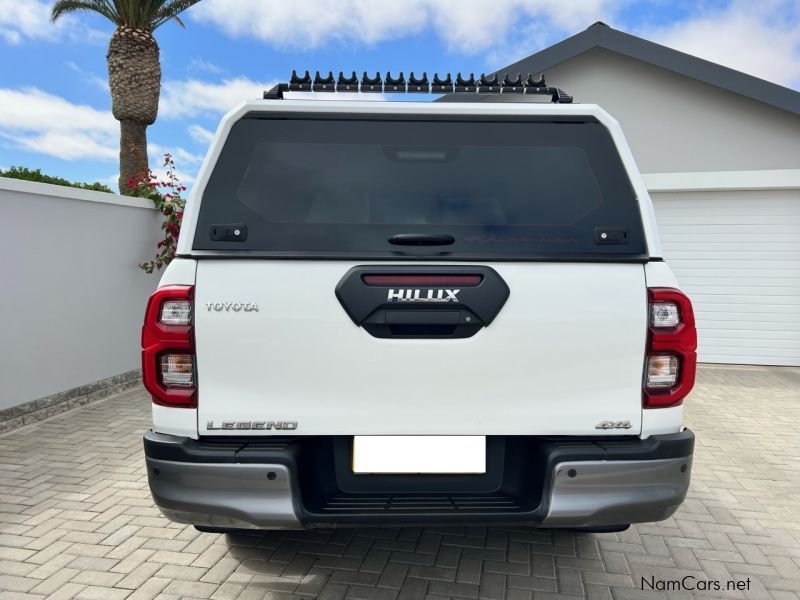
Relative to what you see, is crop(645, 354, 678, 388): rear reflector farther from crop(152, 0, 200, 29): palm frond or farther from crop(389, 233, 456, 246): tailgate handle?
crop(152, 0, 200, 29): palm frond

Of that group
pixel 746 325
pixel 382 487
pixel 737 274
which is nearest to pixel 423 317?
pixel 382 487

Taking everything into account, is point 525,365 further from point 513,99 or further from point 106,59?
point 106,59

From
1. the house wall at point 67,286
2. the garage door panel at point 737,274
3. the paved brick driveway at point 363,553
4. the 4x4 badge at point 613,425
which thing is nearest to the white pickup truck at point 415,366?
the 4x4 badge at point 613,425

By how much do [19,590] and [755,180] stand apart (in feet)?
29.3

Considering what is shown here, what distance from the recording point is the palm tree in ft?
38.9

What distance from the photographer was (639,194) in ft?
7.11

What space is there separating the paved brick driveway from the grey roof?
18.8 ft

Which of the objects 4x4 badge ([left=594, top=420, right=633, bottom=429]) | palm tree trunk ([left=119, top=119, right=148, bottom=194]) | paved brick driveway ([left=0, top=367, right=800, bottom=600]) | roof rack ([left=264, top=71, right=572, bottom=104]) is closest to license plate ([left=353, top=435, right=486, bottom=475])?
4x4 badge ([left=594, top=420, right=633, bottom=429])

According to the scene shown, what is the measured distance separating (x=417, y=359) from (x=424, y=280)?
0.94 ft

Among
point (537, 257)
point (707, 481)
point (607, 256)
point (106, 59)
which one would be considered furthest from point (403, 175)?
point (106, 59)

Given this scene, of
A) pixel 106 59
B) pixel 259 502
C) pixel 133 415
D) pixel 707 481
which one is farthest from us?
pixel 106 59

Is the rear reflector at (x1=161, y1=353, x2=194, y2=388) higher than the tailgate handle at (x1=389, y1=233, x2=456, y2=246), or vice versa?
the tailgate handle at (x1=389, y1=233, x2=456, y2=246)

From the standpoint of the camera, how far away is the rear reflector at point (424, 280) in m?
2.04

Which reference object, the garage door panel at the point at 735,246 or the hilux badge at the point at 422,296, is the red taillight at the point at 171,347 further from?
the garage door panel at the point at 735,246
